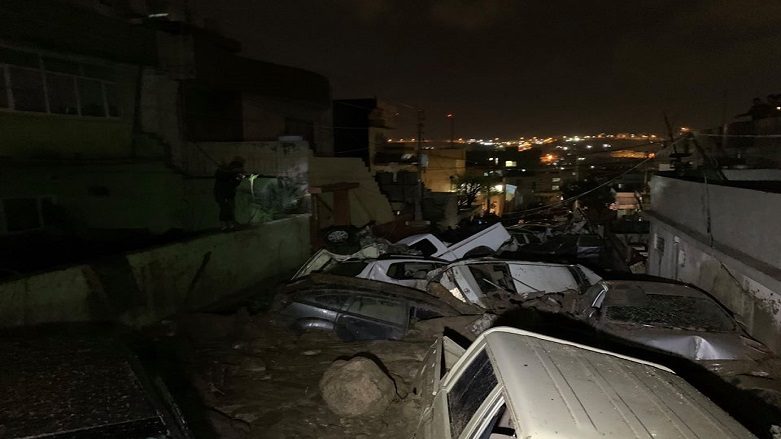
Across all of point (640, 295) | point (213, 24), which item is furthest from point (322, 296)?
point (213, 24)

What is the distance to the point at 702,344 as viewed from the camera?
588 cm

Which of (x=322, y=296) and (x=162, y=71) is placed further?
(x=162, y=71)

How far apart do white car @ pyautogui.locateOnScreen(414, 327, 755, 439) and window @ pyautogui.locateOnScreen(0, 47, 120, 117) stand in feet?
44.6

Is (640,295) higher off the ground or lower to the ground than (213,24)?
lower

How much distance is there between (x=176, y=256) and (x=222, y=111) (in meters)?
10.9

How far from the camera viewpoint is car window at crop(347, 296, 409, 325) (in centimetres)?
729

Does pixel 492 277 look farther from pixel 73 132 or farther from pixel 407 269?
pixel 73 132

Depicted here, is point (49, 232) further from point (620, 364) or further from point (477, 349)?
point (620, 364)

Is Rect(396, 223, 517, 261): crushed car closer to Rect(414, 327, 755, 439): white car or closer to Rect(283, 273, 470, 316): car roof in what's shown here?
Rect(283, 273, 470, 316): car roof

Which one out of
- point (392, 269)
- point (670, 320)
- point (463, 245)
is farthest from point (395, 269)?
point (670, 320)

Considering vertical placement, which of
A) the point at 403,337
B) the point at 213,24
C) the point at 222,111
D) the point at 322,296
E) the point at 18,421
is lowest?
the point at 403,337

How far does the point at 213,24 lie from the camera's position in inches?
741

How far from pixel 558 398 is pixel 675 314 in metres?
4.88

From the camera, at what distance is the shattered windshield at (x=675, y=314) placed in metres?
6.23
